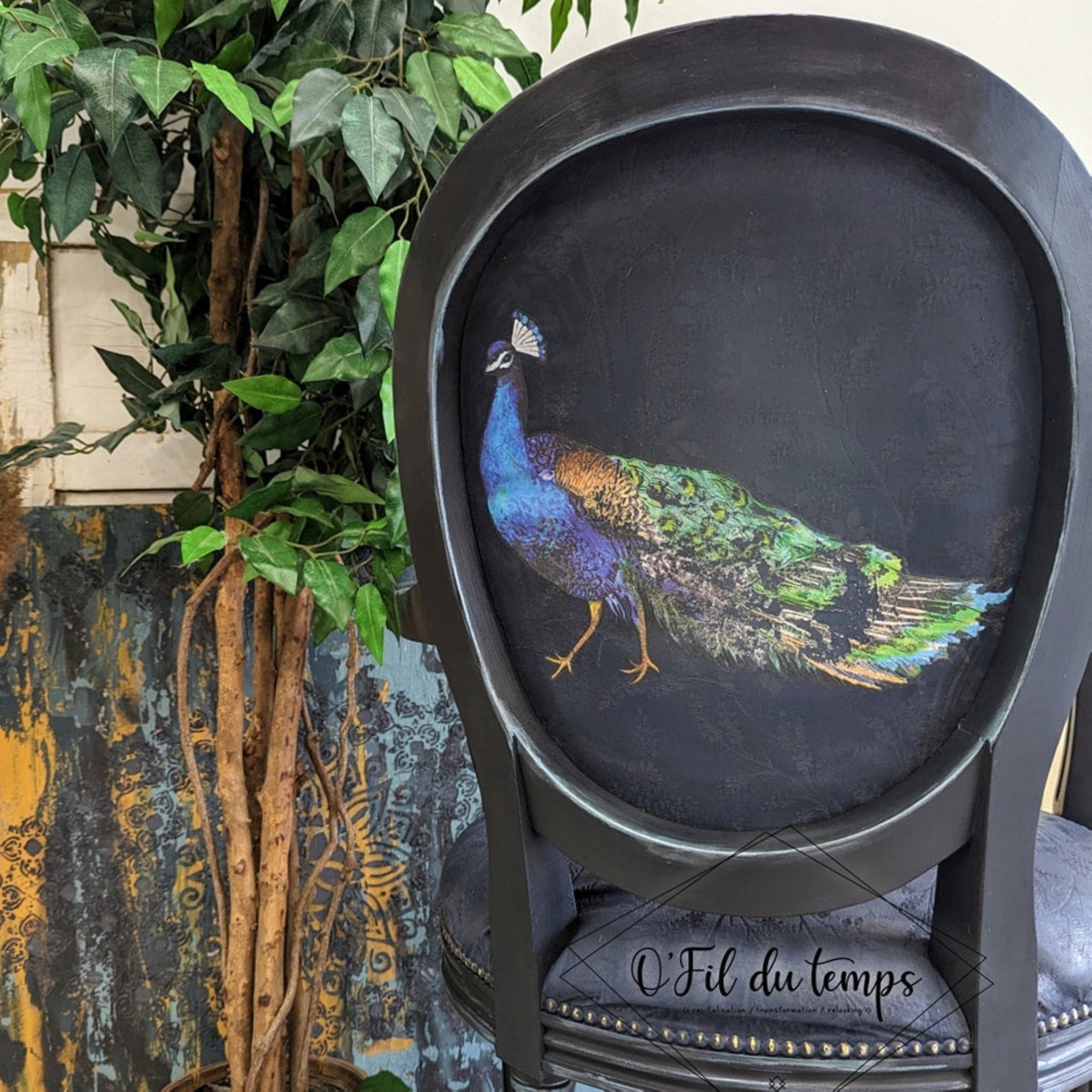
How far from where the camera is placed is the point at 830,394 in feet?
1.64

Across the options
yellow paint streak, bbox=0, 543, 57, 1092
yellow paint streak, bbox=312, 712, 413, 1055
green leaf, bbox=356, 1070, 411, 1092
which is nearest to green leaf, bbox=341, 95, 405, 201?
yellow paint streak, bbox=0, 543, 57, 1092

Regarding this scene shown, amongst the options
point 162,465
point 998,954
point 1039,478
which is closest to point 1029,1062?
point 998,954

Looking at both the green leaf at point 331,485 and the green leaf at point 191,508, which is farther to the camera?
the green leaf at point 191,508

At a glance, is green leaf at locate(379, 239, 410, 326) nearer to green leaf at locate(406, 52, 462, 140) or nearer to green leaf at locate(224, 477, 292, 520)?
green leaf at locate(406, 52, 462, 140)

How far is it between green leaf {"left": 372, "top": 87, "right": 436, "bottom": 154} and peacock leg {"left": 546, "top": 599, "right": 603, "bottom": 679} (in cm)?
40

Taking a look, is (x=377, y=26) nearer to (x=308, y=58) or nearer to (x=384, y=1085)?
(x=308, y=58)

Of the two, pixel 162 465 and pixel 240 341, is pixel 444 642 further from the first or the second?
pixel 162 465

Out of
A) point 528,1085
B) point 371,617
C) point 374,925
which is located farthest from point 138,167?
point 374,925

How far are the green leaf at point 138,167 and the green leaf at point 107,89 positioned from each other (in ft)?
0.34

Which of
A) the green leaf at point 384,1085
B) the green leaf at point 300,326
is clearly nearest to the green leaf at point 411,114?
the green leaf at point 300,326

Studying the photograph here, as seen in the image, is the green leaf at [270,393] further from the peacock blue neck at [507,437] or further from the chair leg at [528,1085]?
the chair leg at [528,1085]

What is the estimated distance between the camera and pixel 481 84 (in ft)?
2.55

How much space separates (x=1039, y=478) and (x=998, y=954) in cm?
26

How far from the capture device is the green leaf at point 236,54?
32.0 inches
